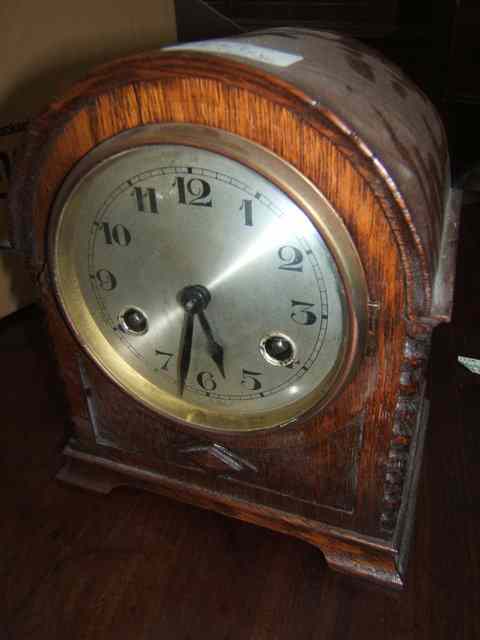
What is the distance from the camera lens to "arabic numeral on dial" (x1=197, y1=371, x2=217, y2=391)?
0.83 meters

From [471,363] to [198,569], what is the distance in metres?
0.76

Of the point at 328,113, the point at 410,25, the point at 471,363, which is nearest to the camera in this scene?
the point at 328,113

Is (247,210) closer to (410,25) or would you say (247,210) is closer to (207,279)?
(207,279)

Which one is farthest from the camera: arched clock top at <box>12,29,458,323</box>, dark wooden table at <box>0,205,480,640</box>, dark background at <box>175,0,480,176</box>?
dark background at <box>175,0,480,176</box>

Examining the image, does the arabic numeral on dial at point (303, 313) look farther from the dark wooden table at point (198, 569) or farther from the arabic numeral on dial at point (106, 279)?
the dark wooden table at point (198, 569)

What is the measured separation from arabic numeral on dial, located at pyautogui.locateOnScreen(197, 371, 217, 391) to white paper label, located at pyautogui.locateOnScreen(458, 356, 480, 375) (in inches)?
27.7

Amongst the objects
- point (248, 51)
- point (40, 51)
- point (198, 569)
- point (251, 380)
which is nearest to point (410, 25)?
point (40, 51)

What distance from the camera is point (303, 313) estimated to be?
0.72 metres

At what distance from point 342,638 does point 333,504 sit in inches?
7.0

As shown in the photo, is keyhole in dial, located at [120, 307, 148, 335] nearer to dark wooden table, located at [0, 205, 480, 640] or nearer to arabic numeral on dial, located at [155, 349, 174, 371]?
arabic numeral on dial, located at [155, 349, 174, 371]

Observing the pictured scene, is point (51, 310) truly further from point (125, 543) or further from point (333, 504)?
point (333, 504)

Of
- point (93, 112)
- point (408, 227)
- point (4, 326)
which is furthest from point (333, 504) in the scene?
point (4, 326)

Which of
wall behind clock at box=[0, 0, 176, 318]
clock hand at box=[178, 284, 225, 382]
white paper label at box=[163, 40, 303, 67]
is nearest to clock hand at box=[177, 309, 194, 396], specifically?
clock hand at box=[178, 284, 225, 382]

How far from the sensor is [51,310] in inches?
34.5
